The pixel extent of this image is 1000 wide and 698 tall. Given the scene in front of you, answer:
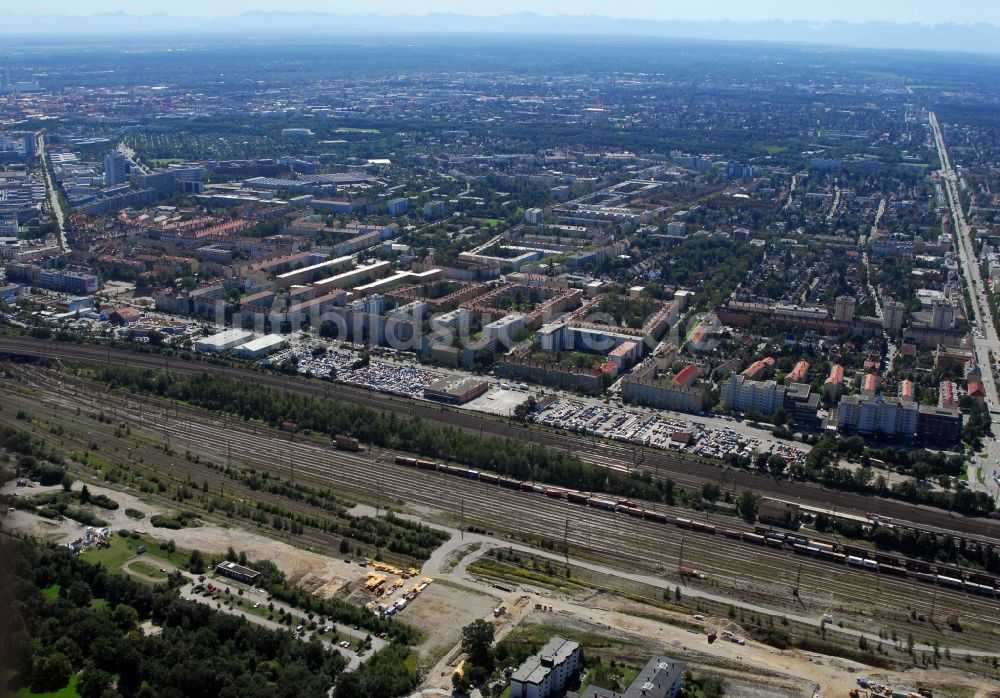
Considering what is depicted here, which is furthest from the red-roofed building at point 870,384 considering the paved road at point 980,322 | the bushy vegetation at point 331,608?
the bushy vegetation at point 331,608

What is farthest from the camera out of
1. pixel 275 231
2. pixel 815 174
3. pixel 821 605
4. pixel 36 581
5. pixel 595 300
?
pixel 815 174

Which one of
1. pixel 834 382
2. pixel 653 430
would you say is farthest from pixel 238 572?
pixel 834 382

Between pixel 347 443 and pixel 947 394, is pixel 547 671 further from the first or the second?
pixel 947 394

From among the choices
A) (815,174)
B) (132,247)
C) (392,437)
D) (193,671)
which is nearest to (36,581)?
(193,671)

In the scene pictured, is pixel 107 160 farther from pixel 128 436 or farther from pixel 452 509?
pixel 452 509

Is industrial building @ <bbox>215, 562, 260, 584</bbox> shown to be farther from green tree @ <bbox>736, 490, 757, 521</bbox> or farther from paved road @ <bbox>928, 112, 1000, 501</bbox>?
paved road @ <bbox>928, 112, 1000, 501</bbox>

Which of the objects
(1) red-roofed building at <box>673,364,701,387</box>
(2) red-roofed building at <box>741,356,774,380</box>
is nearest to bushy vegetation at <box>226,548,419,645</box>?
(1) red-roofed building at <box>673,364,701,387</box>
